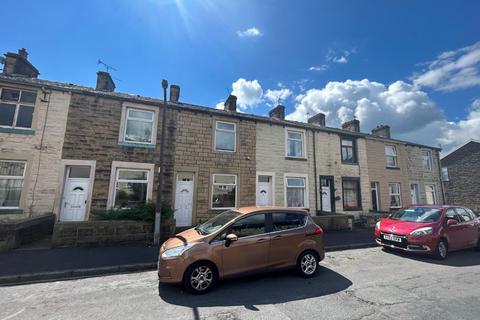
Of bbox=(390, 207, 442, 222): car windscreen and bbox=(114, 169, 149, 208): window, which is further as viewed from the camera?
bbox=(114, 169, 149, 208): window

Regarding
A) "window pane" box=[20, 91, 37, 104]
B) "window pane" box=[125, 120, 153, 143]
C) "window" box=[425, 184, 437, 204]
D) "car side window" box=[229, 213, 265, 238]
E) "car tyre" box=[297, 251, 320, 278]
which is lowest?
"car tyre" box=[297, 251, 320, 278]

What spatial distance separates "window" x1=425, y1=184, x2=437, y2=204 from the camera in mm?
18577

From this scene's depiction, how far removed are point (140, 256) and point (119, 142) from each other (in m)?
5.71

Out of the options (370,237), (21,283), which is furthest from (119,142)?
(370,237)

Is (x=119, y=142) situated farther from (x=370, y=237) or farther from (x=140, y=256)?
(x=370, y=237)

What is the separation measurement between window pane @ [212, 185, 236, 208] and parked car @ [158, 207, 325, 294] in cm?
608

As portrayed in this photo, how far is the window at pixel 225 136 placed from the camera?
12.4 meters

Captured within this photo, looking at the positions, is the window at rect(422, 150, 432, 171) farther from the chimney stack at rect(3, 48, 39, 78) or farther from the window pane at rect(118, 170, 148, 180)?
the chimney stack at rect(3, 48, 39, 78)

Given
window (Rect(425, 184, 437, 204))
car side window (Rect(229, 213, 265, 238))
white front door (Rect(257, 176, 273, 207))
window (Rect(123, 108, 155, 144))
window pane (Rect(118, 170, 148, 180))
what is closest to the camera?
car side window (Rect(229, 213, 265, 238))

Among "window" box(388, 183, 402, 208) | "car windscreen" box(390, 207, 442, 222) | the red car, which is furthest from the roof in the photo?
the red car

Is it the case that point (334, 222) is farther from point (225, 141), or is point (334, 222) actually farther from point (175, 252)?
point (175, 252)

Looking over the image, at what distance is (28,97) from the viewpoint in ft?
32.0

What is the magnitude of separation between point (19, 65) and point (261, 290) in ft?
45.5

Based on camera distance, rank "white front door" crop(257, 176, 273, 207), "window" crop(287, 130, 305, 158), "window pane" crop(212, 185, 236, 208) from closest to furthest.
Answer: "window pane" crop(212, 185, 236, 208), "white front door" crop(257, 176, 273, 207), "window" crop(287, 130, 305, 158)
